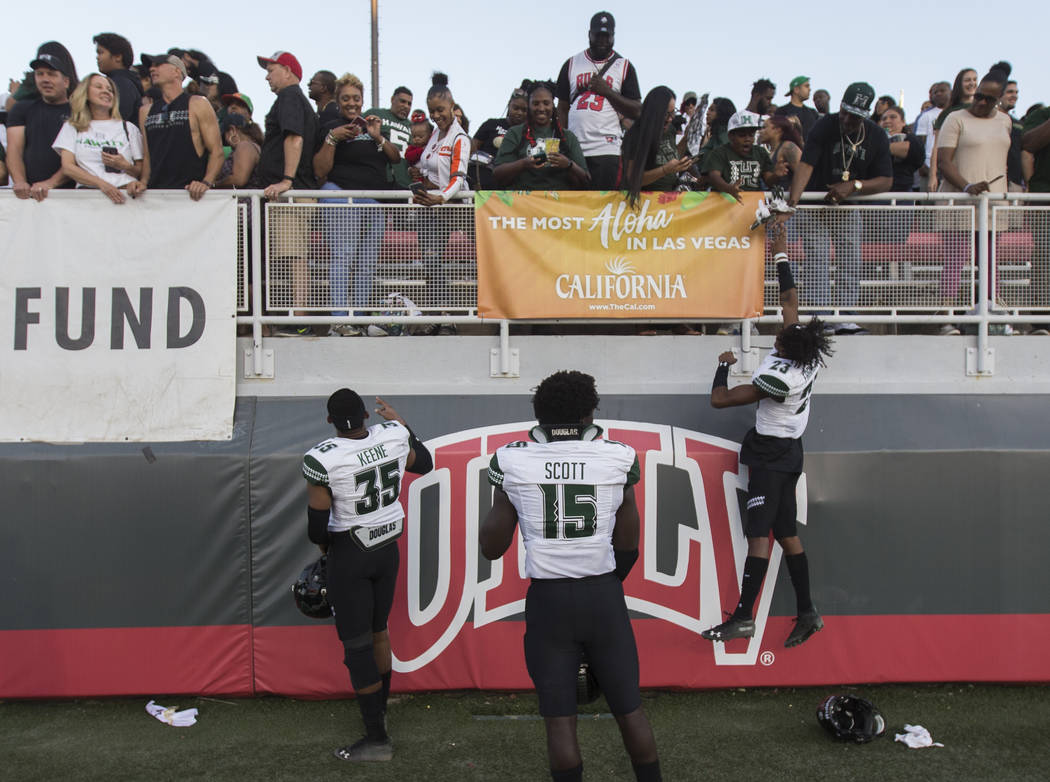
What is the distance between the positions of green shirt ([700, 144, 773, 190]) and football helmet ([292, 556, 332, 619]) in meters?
3.89

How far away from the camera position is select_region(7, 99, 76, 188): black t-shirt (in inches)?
254

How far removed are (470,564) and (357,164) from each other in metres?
3.47

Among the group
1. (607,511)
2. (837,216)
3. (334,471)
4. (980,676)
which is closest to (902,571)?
(980,676)

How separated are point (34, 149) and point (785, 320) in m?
5.66

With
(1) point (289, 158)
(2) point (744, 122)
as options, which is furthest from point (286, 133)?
(2) point (744, 122)

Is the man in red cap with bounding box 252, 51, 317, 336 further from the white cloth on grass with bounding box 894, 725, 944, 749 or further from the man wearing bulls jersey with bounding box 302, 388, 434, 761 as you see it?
the white cloth on grass with bounding box 894, 725, 944, 749

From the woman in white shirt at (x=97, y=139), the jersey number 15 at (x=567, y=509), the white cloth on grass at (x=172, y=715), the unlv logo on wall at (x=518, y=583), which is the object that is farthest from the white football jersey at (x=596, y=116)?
the white cloth on grass at (x=172, y=715)

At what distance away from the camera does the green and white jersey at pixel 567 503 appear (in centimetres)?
372

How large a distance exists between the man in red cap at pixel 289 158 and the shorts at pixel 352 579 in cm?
199

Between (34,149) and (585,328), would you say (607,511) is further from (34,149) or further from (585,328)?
(34,149)

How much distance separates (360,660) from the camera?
4836mm

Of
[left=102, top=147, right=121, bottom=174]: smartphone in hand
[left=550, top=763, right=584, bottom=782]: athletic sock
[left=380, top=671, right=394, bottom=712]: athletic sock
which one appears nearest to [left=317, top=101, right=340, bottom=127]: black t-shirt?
[left=102, top=147, right=121, bottom=174]: smartphone in hand

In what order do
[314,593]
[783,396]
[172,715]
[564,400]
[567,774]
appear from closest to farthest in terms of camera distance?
[567,774]
[564,400]
[314,593]
[783,396]
[172,715]

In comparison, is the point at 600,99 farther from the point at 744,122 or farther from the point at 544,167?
the point at 744,122
